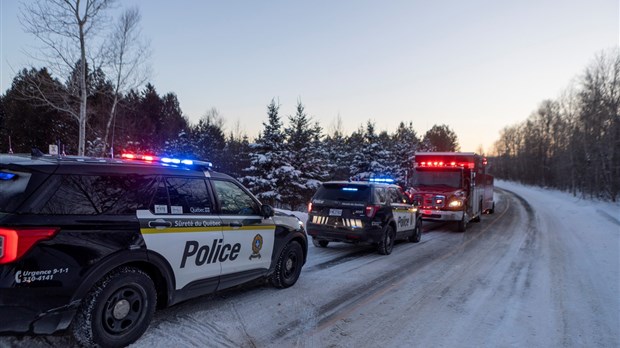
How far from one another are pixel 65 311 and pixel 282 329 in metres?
2.22

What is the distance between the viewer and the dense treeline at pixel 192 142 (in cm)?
2226

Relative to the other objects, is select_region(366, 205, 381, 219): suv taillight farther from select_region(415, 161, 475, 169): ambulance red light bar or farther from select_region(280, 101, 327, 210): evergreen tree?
select_region(280, 101, 327, 210): evergreen tree

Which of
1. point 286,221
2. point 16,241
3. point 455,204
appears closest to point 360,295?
point 286,221

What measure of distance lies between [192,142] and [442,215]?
2935 cm

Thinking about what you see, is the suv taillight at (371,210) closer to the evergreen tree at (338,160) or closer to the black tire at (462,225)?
the black tire at (462,225)

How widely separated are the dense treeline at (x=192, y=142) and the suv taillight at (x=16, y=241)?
5.81m

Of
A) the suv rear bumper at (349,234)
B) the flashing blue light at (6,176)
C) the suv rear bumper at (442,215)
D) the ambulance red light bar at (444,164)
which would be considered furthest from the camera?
the ambulance red light bar at (444,164)

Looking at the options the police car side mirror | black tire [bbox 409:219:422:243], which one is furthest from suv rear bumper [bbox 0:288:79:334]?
black tire [bbox 409:219:422:243]

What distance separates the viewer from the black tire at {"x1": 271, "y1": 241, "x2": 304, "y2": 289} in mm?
6102

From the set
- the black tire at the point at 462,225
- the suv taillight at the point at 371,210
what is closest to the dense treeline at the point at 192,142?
the black tire at the point at 462,225

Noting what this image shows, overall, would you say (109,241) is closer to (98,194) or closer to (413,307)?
(98,194)

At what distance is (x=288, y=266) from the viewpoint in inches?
251

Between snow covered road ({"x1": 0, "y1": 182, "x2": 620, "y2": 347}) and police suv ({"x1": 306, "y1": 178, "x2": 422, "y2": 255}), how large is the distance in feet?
1.52

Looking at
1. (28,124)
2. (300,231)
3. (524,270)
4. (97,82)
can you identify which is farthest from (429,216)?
(28,124)
